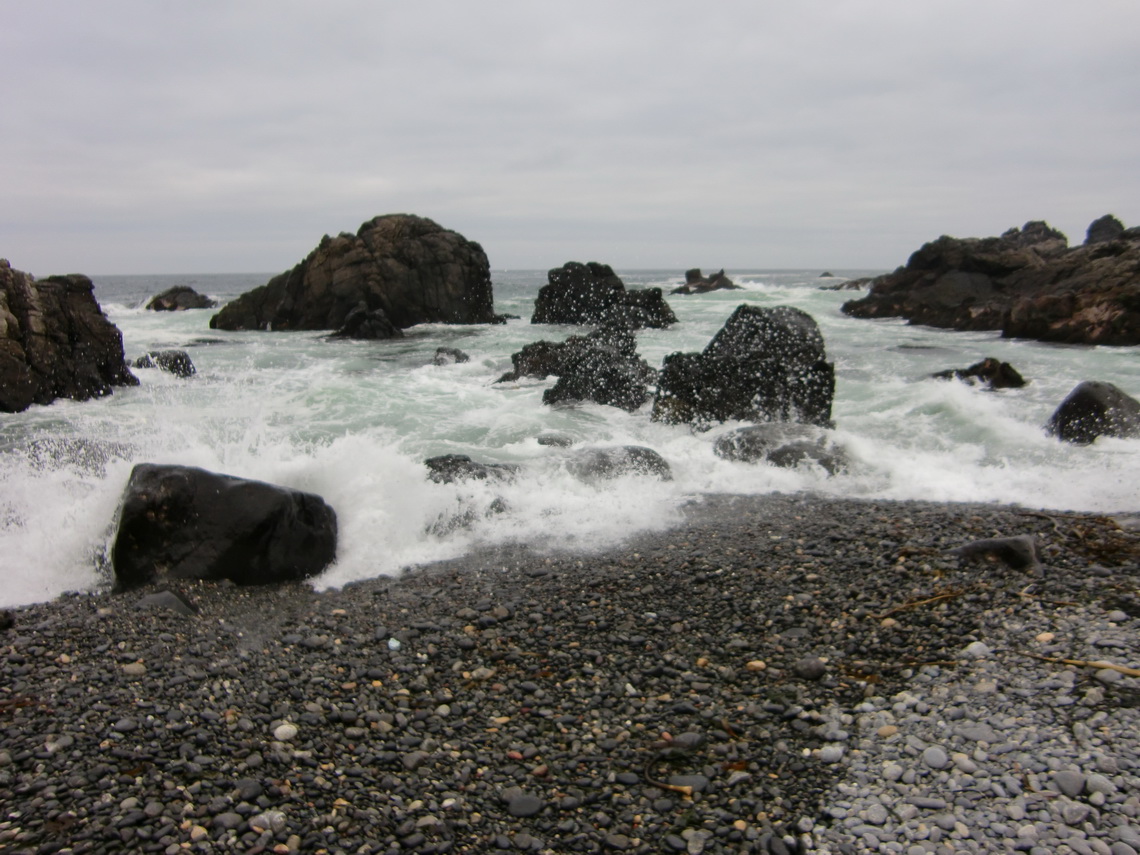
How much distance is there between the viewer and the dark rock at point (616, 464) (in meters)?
7.92

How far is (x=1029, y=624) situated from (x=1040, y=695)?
74cm

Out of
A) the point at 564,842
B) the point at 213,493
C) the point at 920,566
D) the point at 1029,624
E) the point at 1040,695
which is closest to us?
the point at 564,842

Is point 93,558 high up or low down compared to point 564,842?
up

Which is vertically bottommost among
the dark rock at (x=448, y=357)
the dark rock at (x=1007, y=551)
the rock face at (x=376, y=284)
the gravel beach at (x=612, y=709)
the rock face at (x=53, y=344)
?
the gravel beach at (x=612, y=709)

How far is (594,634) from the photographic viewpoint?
14.6 ft

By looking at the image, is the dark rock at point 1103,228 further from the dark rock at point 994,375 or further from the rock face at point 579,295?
the dark rock at point 994,375

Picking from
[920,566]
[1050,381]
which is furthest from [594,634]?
[1050,381]

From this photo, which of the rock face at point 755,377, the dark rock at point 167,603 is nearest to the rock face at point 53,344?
the dark rock at point 167,603

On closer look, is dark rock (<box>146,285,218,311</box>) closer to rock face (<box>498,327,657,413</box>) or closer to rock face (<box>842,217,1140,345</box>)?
rock face (<box>842,217,1140,345</box>)

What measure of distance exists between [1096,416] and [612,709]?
8.62 meters

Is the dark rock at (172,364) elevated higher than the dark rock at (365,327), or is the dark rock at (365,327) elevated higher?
the dark rock at (365,327)

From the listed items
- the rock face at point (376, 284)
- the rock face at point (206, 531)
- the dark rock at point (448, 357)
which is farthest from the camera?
the rock face at point (376, 284)

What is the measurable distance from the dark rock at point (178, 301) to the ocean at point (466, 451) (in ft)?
95.1

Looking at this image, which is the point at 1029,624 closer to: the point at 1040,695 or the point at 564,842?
the point at 1040,695
